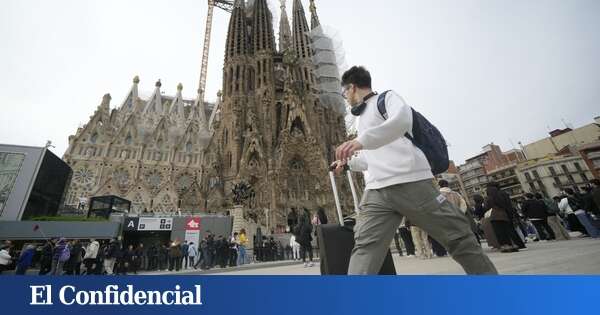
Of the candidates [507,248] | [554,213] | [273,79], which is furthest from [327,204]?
[507,248]

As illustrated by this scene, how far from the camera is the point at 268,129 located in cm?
3341

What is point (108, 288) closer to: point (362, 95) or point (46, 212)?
point (362, 95)

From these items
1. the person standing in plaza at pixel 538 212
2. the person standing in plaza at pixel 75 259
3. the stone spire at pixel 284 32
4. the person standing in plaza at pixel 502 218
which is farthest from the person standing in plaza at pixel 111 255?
the stone spire at pixel 284 32

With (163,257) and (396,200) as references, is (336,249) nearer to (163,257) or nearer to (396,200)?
(396,200)

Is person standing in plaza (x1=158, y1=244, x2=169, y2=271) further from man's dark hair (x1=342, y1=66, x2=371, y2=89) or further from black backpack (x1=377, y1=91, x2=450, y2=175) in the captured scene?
black backpack (x1=377, y1=91, x2=450, y2=175)

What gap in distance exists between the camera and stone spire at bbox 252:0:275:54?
135 feet

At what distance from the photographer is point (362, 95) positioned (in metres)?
2.38

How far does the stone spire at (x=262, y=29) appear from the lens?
135ft

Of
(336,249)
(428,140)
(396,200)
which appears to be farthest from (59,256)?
(428,140)

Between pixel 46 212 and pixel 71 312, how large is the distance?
90.7 ft

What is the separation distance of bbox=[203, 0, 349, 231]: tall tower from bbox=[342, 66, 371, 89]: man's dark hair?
71.3 feet

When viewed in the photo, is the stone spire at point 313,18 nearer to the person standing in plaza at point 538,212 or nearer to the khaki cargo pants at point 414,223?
the person standing in plaza at point 538,212

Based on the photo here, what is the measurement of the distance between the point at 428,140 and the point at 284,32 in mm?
56913

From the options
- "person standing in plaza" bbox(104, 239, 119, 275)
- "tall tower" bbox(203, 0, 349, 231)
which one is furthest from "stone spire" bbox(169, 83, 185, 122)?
"person standing in plaza" bbox(104, 239, 119, 275)
